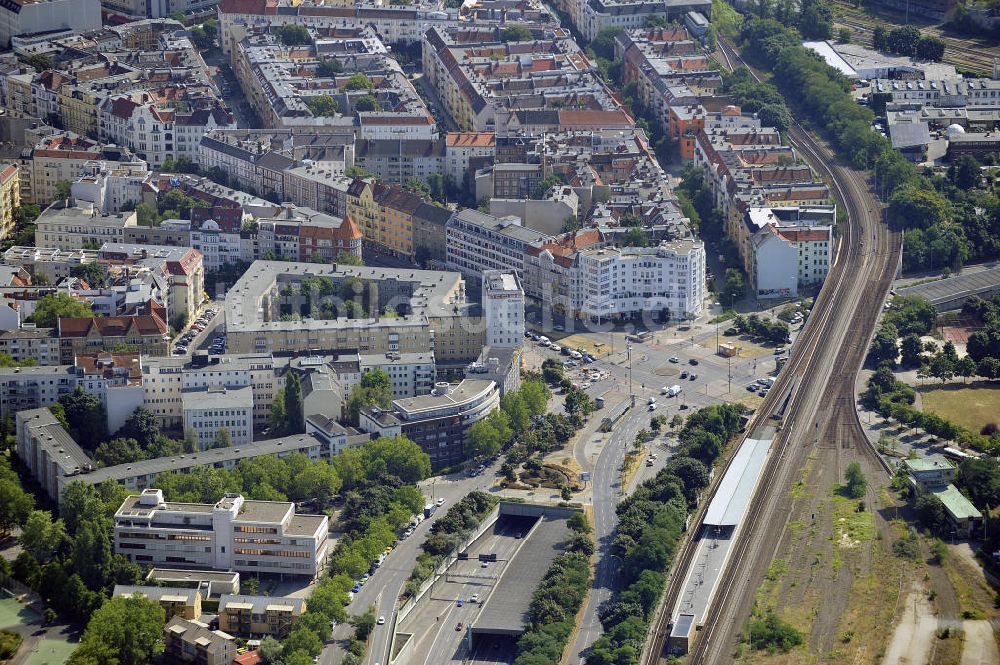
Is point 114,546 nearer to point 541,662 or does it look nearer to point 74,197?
point 541,662

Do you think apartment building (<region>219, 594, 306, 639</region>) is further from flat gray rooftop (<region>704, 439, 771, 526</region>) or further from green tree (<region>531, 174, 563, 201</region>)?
green tree (<region>531, 174, 563, 201</region>)

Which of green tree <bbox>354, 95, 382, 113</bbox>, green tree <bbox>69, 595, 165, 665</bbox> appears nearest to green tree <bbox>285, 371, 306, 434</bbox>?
green tree <bbox>69, 595, 165, 665</bbox>

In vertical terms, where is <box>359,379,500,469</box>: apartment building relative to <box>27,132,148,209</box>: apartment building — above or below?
below

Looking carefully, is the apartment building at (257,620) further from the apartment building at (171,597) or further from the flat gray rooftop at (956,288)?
the flat gray rooftop at (956,288)

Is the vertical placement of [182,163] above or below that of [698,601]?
above

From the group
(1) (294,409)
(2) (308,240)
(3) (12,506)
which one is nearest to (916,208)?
(2) (308,240)

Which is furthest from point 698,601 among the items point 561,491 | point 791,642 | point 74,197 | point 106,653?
point 74,197
